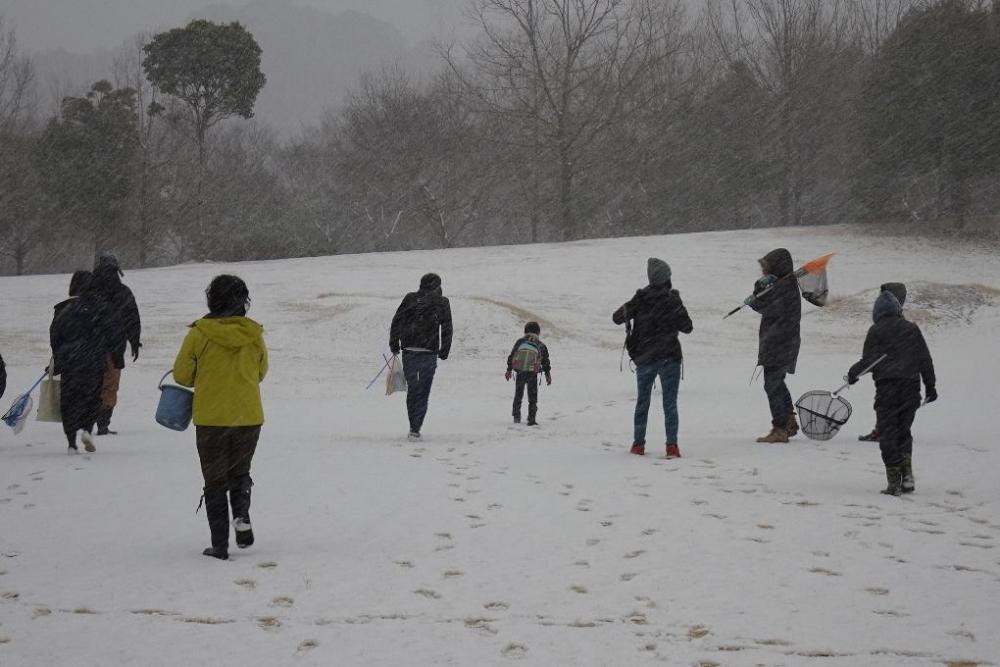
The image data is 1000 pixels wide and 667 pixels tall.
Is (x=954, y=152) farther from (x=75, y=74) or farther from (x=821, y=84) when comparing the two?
(x=75, y=74)

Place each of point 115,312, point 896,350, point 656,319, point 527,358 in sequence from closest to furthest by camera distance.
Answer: point 896,350
point 656,319
point 115,312
point 527,358

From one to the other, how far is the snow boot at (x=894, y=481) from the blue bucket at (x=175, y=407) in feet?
17.1

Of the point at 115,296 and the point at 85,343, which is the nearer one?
the point at 85,343

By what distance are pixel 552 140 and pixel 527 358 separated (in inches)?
1261

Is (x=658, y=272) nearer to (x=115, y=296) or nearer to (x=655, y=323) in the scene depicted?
(x=655, y=323)

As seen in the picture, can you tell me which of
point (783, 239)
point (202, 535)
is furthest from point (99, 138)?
point (202, 535)

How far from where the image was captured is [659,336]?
8695 millimetres

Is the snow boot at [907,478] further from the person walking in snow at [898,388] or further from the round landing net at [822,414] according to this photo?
the round landing net at [822,414]

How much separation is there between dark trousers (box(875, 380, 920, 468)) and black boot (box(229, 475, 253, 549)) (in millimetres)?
4782

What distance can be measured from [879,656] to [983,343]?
19.9 metres

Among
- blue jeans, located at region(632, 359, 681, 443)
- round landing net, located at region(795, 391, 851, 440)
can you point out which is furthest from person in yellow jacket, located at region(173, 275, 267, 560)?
round landing net, located at region(795, 391, 851, 440)

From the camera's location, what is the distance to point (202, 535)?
19.3 feet

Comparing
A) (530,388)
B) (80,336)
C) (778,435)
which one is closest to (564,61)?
(530,388)

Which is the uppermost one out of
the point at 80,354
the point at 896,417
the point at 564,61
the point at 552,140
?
the point at 564,61
